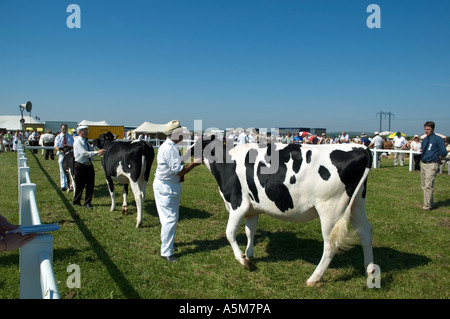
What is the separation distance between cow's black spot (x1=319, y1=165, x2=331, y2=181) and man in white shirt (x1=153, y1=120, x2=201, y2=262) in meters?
1.90

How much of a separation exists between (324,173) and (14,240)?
3.33 meters

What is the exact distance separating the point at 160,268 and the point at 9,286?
187cm

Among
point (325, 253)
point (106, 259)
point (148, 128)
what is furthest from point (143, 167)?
point (148, 128)

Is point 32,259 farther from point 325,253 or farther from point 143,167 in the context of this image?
point 143,167

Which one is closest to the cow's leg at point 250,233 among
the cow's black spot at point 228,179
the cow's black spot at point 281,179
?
the cow's black spot at point 228,179

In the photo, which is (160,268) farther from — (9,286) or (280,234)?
(280,234)

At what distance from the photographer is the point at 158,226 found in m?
6.71

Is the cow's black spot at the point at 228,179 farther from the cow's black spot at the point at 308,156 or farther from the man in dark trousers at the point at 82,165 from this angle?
the man in dark trousers at the point at 82,165

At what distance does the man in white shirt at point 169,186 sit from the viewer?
4949 mm

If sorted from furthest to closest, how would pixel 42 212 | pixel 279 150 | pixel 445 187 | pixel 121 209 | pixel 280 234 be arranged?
pixel 445 187, pixel 121 209, pixel 42 212, pixel 280 234, pixel 279 150

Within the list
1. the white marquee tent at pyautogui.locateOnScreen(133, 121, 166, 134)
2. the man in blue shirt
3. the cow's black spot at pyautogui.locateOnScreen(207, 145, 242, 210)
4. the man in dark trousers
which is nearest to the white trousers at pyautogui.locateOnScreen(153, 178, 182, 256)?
the cow's black spot at pyautogui.locateOnScreen(207, 145, 242, 210)

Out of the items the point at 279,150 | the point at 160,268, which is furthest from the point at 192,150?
the point at 160,268

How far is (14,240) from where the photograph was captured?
6.82 feet

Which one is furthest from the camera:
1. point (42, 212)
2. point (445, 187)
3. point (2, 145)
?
point (2, 145)
